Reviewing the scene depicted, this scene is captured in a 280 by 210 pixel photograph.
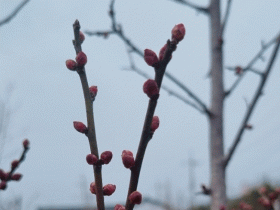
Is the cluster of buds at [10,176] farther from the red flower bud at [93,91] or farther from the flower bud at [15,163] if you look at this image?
the red flower bud at [93,91]

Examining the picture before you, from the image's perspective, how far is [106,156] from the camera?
0.73 meters

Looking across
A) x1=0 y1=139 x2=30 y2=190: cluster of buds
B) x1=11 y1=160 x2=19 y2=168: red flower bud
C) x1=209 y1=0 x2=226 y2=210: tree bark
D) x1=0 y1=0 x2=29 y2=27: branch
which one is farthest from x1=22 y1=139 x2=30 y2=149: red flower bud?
x1=209 y1=0 x2=226 y2=210: tree bark

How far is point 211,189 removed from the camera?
2018 millimetres

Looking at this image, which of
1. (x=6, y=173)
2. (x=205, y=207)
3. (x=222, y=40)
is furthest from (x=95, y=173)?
(x=205, y=207)

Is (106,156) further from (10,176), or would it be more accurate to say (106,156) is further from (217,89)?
(217,89)

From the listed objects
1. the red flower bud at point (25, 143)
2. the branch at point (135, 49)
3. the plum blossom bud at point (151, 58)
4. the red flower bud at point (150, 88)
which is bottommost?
the red flower bud at point (25, 143)

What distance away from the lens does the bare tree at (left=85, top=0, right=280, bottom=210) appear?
1965 mm

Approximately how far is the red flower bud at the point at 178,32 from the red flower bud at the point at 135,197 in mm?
315

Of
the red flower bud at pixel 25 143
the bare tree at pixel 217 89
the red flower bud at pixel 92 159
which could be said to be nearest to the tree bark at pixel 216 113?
the bare tree at pixel 217 89

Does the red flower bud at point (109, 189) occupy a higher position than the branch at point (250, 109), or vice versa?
the branch at point (250, 109)

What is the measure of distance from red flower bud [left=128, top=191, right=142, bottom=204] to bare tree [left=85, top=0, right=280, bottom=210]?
140 centimetres

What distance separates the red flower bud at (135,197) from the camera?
0.63 meters

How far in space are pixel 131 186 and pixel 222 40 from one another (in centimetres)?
187

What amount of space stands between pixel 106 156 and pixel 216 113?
1.57 meters
